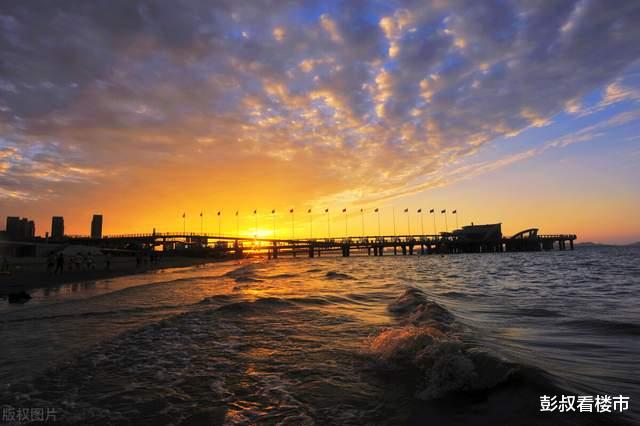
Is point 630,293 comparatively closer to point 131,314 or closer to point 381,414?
point 381,414

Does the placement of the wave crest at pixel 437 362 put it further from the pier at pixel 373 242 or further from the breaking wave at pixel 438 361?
the pier at pixel 373 242

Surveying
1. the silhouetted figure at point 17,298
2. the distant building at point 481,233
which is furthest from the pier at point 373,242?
the silhouetted figure at point 17,298

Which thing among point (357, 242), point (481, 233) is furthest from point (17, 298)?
point (481, 233)

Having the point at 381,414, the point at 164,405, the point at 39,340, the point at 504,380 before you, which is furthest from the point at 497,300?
the point at 39,340

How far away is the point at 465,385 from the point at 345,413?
2005 mm

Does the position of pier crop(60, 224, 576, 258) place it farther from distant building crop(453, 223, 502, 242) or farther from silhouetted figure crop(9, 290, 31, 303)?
silhouetted figure crop(9, 290, 31, 303)

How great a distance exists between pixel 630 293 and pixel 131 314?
21.7 m

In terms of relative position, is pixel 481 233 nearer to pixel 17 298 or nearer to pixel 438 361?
pixel 17 298

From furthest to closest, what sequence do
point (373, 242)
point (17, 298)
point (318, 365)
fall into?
point (373, 242), point (17, 298), point (318, 365)

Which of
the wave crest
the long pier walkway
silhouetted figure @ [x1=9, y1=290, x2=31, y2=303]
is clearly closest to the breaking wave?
the wave crest

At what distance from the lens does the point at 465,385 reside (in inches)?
208

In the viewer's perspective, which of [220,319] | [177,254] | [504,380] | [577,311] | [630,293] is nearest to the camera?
[504,380]

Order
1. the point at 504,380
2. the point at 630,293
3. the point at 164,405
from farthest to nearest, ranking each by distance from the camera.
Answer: the point at 630,293 → the point at 504,380 → the point at 164,405

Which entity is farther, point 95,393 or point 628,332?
point 628,332
